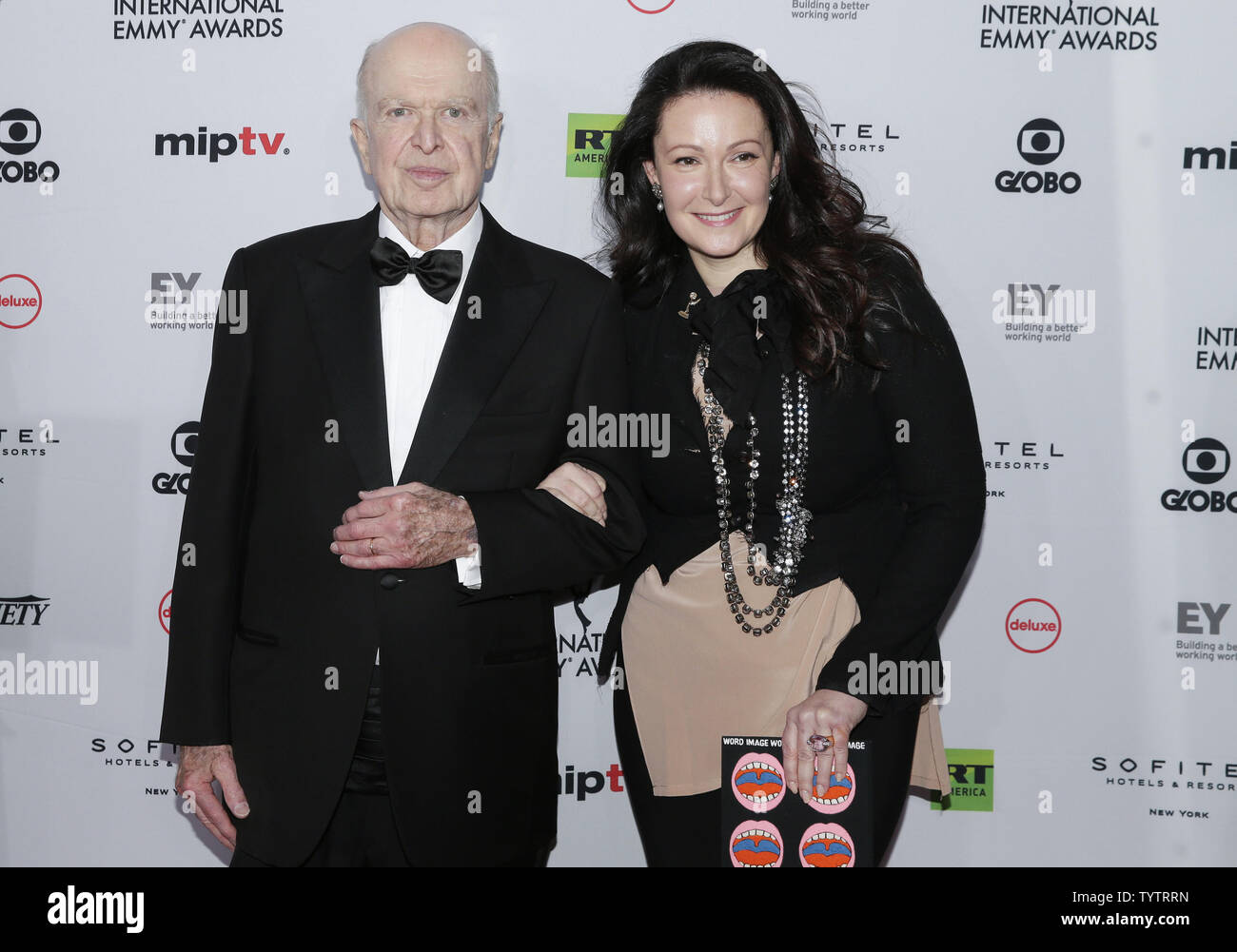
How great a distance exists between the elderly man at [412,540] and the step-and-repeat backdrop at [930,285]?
0.84 m

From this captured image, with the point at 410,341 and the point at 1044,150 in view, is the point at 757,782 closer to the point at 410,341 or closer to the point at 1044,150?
the point at 410,341

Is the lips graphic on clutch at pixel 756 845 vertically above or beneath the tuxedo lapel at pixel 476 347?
beneath

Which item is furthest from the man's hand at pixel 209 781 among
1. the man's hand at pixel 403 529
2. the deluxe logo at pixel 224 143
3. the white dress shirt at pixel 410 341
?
the deluxe logo at pixel 224 143

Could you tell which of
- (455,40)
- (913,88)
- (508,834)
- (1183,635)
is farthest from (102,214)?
(1183,635)

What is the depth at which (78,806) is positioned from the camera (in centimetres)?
309

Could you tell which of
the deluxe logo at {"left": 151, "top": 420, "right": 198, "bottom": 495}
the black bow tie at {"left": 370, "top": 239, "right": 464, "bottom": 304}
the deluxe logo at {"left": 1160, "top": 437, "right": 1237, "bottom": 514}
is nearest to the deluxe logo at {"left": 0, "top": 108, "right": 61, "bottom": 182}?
the deluxe logo at {"left": 151, "top": 420, "right": 198, "bottom": 495}

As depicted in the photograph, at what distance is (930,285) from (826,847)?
5.47ft

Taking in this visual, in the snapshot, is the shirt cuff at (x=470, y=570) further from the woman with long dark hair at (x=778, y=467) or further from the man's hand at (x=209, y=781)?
the man's hand at (x=209, y=781)

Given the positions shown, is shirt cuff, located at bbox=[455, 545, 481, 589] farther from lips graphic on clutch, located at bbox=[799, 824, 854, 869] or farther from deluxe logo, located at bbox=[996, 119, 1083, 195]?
deluxe logo, located at bbox=[996, 119, 1083, 195]

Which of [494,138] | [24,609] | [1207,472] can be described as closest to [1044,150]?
[1207,472]

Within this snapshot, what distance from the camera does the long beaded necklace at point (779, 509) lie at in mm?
2143

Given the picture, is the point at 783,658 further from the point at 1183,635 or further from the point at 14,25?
the point at 14,25

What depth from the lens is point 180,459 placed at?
9.83 ft

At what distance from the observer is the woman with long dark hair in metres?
2.10
